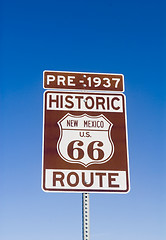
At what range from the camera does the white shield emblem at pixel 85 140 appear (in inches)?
157

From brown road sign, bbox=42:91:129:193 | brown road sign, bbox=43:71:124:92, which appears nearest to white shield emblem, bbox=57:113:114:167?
brown road sign, bbox=42:91:129:193

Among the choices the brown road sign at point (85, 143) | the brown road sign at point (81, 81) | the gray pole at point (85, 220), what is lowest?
the gray pole at point (85, 220)

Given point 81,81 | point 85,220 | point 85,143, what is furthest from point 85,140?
point 85,220

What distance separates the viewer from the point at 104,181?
393 cm

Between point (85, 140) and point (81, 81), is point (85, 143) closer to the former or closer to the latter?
point (85, 140)

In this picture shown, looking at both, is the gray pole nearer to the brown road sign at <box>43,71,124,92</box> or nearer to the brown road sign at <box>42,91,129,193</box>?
the brown road sign at <box>42,91,129,193</box>

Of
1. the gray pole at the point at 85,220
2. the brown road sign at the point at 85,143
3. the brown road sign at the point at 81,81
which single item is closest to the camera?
the gray pole at the point at 85,220

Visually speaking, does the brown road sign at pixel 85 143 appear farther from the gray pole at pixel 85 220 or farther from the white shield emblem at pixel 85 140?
the gray pole at pixel 85 220

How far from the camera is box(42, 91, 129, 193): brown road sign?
391 centimetres

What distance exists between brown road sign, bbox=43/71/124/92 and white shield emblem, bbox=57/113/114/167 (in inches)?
14.1

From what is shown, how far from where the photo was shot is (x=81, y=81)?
436 cm

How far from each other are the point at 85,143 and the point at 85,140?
1.4 inches

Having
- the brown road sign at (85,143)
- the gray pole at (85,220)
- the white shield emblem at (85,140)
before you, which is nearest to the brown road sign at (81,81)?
the brown road sign at (85,143)
